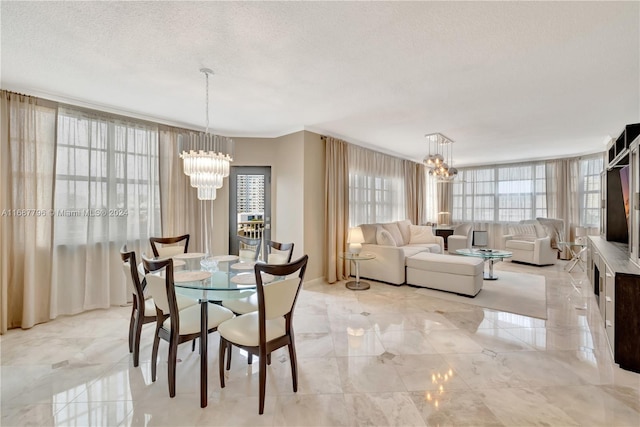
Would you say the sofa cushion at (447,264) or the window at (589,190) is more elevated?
the window at (589,190)

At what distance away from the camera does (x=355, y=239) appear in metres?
5.23

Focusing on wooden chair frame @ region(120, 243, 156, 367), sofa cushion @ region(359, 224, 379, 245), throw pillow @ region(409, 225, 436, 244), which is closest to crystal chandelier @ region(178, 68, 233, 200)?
wooden chair frame @ region(120, 243, 156, 367)

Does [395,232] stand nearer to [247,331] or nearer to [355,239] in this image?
[355,239]

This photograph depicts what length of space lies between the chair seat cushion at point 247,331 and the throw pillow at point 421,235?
485cm

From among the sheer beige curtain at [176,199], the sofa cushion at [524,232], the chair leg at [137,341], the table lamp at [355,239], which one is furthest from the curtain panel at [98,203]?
the sofa cushion at [524,232]

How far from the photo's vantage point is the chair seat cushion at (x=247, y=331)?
75.6 inches

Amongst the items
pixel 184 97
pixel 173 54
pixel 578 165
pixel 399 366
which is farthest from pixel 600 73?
pixel 578 165

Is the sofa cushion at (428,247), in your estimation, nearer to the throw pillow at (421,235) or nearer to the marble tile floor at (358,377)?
the throw pillow at (421,235)

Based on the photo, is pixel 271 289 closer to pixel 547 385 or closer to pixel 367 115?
pixel 547 385

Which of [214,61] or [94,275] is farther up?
[214,61]

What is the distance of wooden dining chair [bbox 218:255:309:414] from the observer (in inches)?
71.8

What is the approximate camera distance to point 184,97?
330 centimetres

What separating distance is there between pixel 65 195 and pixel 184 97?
1.86 meters

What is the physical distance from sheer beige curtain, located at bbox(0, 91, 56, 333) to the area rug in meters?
4.94
